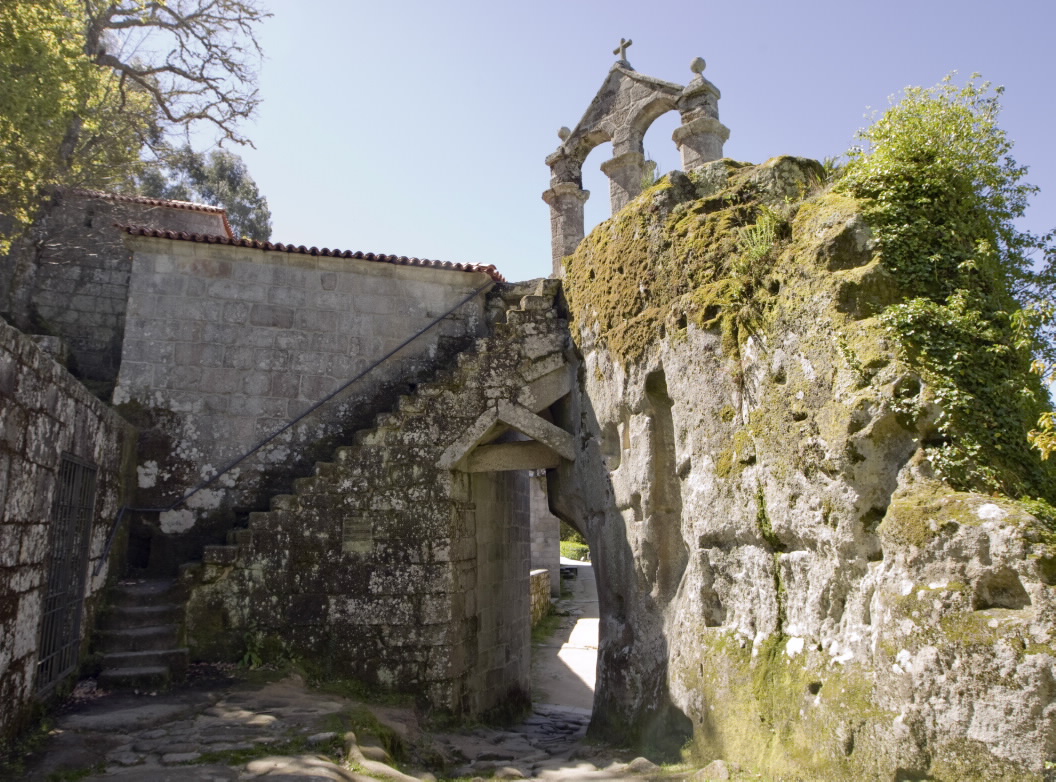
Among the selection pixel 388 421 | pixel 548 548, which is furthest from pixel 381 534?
pixel 548 548

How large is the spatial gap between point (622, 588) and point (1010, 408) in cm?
367

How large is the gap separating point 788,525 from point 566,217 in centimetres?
733

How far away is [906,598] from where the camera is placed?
12.1 feet

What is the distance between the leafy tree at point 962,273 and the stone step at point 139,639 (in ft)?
21.9

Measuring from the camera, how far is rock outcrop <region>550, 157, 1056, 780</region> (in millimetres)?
3393

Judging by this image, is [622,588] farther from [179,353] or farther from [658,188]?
[179,353]

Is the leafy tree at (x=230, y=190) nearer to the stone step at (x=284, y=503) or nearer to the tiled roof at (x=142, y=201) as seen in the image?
the tiled roof at (x=142, y=201)

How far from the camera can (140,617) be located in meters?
7.04

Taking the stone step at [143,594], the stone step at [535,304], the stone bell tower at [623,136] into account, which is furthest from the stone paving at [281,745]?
the stone bell tower at [623,136]

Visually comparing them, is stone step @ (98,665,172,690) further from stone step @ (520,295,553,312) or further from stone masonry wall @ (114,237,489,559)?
stone step @ (520,295,553,312)

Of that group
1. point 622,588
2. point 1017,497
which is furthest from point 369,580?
point 1017,497

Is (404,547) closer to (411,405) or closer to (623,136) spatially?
(411,405)

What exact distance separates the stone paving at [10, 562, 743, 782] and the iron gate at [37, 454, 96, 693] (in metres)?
0.42

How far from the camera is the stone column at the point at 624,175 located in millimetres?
10039
